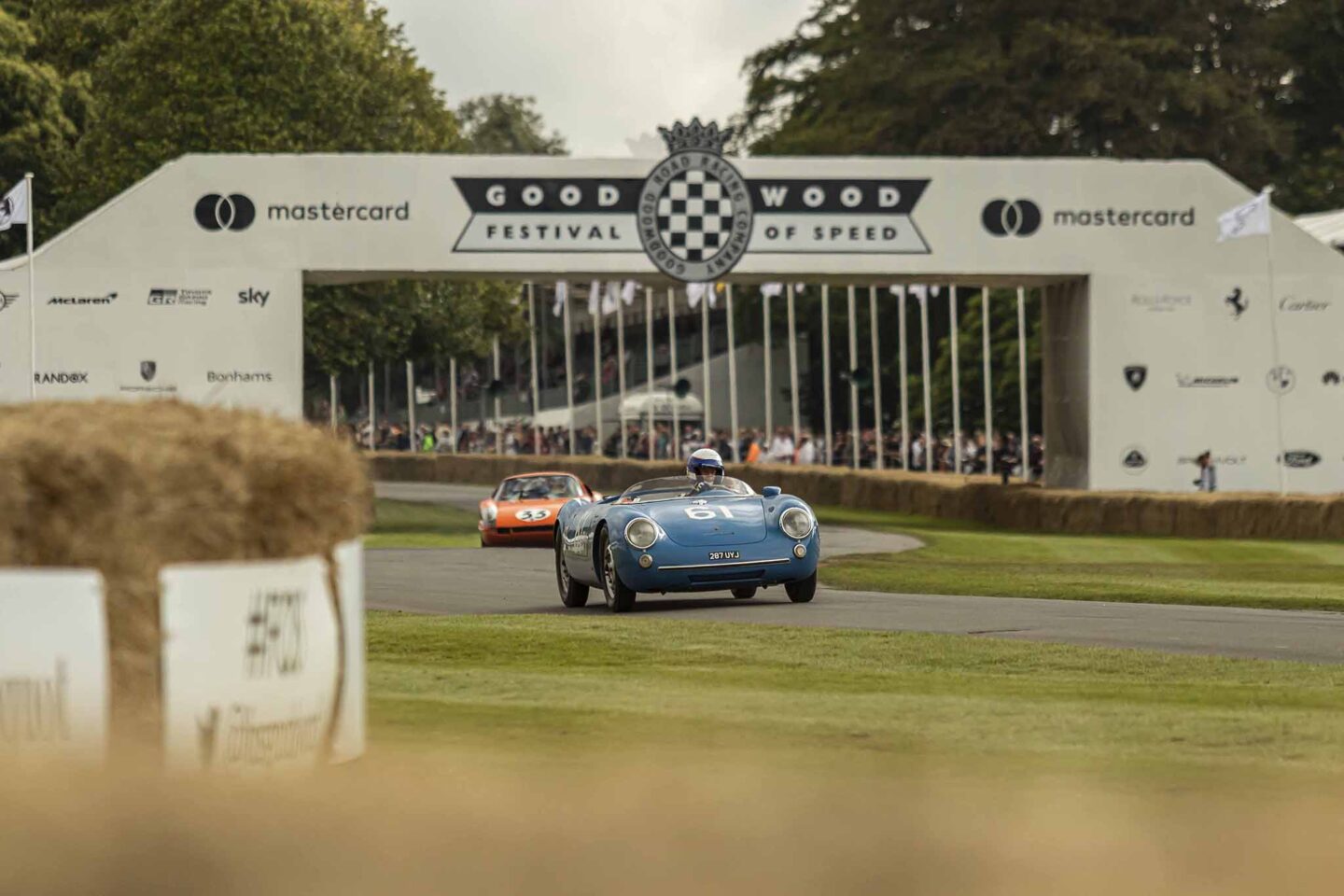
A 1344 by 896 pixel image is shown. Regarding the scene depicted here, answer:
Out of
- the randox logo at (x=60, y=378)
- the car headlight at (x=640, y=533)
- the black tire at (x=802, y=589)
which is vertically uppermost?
the randox logo at (x=60, y=378)

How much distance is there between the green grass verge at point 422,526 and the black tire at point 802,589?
388 inches

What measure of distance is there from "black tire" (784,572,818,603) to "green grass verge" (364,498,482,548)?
9865mm

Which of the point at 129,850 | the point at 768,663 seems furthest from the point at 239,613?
the point at 768,663

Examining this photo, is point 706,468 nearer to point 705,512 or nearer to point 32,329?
point 705,512

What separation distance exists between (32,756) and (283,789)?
2.28ft

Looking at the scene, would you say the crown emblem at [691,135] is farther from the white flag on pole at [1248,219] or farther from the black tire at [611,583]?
the black tire at [611,583]

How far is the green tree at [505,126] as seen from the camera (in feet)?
341

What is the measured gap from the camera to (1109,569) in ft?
76.0

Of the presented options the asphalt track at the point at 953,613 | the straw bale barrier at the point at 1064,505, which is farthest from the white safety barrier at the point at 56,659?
the straw bale barrier at the point at 1064,505

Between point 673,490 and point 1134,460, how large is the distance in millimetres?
16992

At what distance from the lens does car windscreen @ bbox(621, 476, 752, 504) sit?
1734 cm

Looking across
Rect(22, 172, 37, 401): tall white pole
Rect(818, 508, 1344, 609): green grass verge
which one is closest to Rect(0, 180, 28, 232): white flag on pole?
Rect(22, 172, 37, 401): tall white pole

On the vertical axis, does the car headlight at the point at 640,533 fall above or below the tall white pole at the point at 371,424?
below

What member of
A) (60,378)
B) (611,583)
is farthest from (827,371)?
(611,583)
